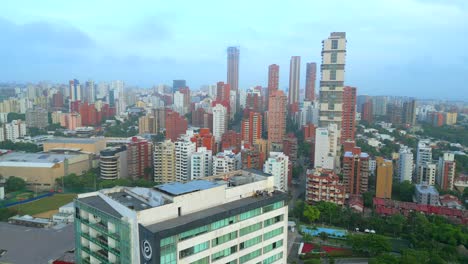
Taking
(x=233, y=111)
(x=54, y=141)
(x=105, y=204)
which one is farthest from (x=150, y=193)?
(x=233, y=111)

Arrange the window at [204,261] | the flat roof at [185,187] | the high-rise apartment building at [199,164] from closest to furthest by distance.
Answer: the window at [204,261] → the flat roof at [185,187] → the high-rise apartment building at [199,164]

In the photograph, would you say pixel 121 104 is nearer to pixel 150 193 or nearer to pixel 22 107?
pixel 22 107

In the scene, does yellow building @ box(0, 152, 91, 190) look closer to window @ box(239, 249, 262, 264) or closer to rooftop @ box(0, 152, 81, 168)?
rooftop @ box(0, 152, 81, 168)

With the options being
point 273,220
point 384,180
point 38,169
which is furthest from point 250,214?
point 38,169

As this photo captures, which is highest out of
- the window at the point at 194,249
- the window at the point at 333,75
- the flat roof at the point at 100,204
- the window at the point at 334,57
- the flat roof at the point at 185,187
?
the window at the point at 334,57

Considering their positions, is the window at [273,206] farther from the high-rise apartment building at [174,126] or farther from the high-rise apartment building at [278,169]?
the high-rise apartment building at [174,126]

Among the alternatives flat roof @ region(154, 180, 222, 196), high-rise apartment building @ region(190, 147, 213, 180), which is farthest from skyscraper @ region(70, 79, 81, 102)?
flat roof @ region(154, 180, 222, 196)

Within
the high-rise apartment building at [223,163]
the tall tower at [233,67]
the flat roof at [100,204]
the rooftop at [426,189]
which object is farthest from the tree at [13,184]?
the tall tower at [233,67]

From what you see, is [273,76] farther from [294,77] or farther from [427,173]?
[427,173]
